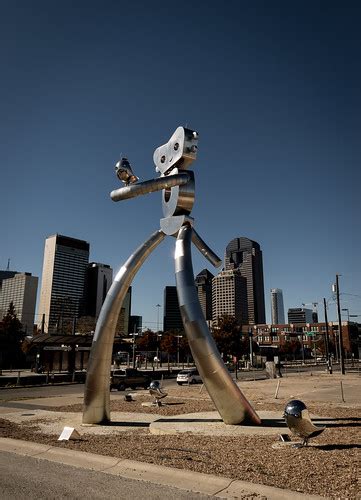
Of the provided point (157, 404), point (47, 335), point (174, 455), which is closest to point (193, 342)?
point (174, 455)

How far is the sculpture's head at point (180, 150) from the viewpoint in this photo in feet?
42.8

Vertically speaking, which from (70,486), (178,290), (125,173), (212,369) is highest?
(125,173)

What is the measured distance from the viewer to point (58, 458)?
8.09m

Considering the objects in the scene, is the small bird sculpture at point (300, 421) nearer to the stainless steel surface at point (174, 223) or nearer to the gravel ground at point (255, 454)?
the gravel ground at point (255, 454)

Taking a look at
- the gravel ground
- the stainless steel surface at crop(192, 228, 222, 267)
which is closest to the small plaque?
the gravel ground

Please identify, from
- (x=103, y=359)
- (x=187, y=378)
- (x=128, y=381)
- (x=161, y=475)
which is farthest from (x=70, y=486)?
(x=187, y=378)

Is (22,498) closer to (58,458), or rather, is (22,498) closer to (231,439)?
(58,458)

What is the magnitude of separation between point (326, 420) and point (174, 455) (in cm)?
691

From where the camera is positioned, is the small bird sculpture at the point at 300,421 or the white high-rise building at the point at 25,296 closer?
the small bird sculpture at the point at 300,421

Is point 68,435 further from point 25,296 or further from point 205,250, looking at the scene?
point 25,296

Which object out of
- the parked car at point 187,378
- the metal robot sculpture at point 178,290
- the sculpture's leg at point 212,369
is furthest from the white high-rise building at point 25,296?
the sculpture's leg at point 212,369

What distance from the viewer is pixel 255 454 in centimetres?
815

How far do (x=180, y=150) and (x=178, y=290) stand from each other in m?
4.36

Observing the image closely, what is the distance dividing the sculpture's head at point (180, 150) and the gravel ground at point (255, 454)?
25.7 feet
